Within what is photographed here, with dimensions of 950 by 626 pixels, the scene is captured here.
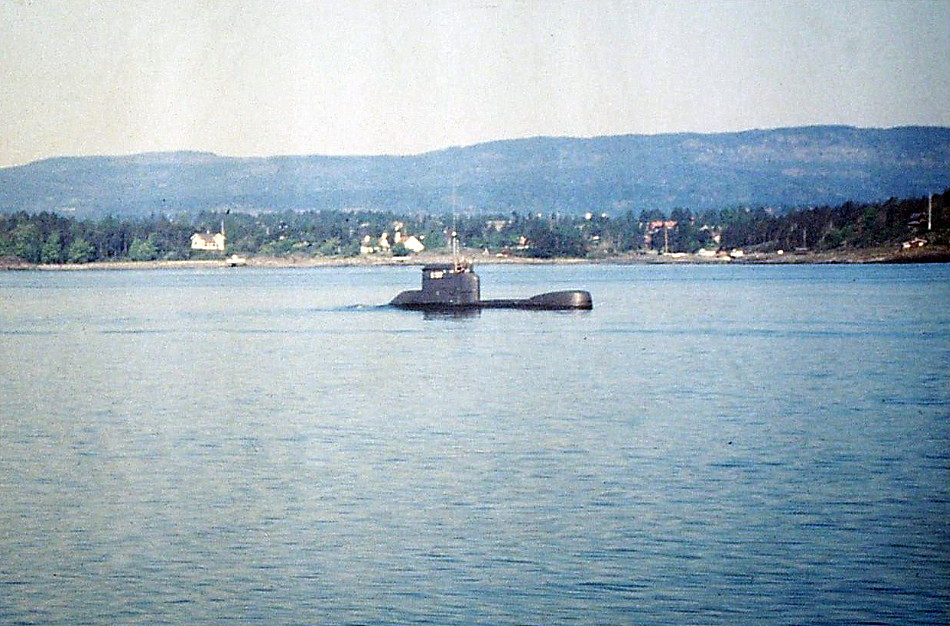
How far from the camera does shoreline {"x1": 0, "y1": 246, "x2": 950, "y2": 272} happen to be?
12481cm

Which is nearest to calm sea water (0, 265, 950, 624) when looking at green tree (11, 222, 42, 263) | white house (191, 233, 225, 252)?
green tree (11, 222, 42, 263)

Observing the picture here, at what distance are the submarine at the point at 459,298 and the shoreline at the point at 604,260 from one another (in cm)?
7110

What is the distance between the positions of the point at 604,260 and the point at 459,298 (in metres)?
107

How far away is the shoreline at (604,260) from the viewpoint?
124812mm

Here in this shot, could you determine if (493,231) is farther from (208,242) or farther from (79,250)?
(79,250)

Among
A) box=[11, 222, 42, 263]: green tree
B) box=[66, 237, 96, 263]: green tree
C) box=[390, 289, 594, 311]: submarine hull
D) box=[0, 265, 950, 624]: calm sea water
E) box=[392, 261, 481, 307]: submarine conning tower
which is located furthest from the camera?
box=[66, 237, 96, 263]: green tree

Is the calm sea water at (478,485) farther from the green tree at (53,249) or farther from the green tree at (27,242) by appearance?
the green tree at (53,249)

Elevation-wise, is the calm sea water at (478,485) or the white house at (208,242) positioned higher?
the calm sea water at (478,485)

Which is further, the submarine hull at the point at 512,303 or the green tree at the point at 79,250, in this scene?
the green tree at the point at 79,250

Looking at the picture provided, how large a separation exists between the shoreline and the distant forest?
0.77 m

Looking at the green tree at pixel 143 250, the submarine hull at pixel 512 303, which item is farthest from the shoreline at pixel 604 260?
the submarine hull at pixel 512 303

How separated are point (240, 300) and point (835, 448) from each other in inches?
2048

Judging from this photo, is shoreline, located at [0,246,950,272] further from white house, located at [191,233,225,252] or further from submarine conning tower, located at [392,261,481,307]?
submarine conning tower, located at [392,261,481,307]

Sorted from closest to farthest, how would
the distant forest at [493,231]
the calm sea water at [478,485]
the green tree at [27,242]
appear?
the calm sea water at [478,485] → the green tree at [27,242] → the distant forest at [493,231]
